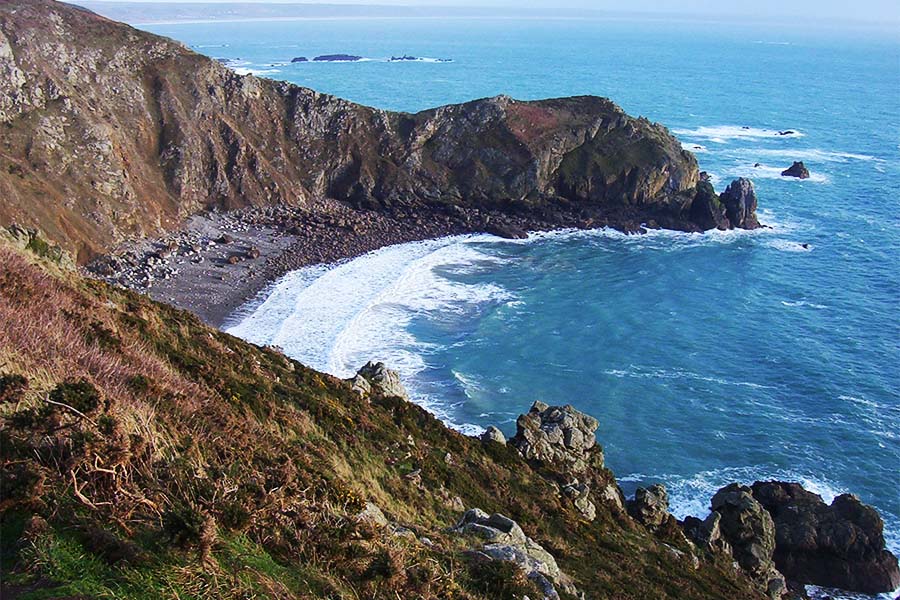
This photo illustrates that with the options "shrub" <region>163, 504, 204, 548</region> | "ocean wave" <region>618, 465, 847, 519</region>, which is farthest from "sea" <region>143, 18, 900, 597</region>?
"shrub" <region>163, 504, 204, 548</region>

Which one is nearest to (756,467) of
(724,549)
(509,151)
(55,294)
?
(724,549)

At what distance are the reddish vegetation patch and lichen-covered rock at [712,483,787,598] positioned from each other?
61916 millimetres

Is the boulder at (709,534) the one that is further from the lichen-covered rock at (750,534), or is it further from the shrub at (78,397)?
the shrub at (78,397)

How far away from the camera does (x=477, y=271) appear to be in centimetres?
6825

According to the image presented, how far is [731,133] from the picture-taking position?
442 ft

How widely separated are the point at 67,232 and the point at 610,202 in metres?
61.7

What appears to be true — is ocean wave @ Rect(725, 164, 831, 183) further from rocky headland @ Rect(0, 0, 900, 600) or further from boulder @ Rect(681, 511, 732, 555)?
boulder @ Rect(681, 511, 732, 555)

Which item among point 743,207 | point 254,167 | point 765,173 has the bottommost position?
point 743,207

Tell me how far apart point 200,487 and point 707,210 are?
83.3 m

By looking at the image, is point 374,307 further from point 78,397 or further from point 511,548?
point 78,397

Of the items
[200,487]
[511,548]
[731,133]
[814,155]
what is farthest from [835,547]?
[731,133]

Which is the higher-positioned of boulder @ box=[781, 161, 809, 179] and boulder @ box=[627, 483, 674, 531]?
boulder @ box=[781, 161, 809, 179]

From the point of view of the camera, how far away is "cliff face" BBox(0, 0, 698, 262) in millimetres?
64312

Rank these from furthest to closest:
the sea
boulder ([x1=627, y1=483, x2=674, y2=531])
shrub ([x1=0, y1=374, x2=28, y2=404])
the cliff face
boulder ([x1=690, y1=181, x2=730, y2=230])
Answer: boulder ([x1=690, y1=181, x2=730, y2=230]) → the cliff face → the sea → boulder ([x1=627, y1=483, x2=674, y2=531]) → shrub ([x1=0, y1=374, x2=28, y2=404])
